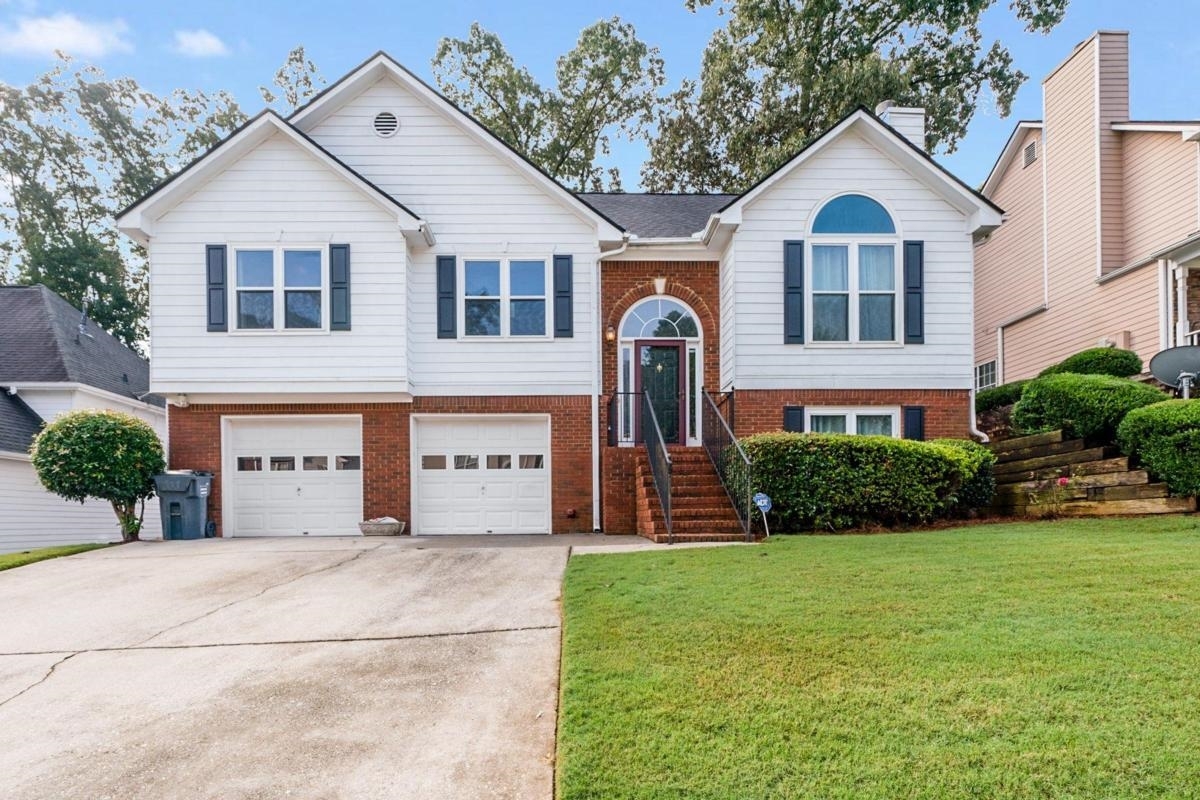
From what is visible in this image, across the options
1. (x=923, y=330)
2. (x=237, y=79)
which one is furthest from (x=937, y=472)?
(x=237, y=79)

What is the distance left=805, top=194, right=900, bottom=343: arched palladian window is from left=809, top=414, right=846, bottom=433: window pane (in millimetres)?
1297

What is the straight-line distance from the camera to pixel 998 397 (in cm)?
1327

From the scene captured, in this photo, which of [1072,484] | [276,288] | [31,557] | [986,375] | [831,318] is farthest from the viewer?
[986,375]

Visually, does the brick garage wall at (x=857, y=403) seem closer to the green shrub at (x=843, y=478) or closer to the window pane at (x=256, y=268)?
the green shrub at (x=843, y=478)

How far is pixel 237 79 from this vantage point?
23.2 m

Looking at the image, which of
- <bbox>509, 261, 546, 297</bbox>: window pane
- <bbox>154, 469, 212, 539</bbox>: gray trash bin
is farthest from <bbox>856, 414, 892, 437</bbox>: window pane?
<bbox>154, 469, 212, 539</bbox>: gray trash bin

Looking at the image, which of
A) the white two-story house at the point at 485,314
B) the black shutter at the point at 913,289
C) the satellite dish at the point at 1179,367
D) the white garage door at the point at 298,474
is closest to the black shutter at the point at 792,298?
the white two-story house at the point at 485,314

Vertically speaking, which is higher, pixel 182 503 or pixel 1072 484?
Answer: pixel 1072 484

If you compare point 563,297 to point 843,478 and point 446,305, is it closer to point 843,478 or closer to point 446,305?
point 446,305

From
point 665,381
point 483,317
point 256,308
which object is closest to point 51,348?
point 256,308

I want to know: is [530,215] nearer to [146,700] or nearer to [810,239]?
[810,239]

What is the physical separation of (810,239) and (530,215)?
4.83 metres

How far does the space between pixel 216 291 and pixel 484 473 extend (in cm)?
531

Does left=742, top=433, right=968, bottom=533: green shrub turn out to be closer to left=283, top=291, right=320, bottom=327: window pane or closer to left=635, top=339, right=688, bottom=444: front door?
left=635, top=339, right=688, bottom=444: front door
